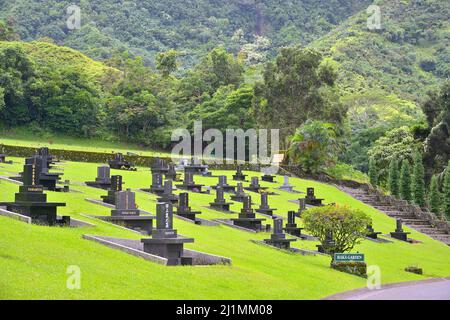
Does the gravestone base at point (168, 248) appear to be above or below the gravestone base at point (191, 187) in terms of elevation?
below

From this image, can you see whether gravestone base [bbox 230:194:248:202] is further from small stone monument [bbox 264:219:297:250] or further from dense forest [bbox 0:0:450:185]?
dense forest [bbox 0:0:450:185]

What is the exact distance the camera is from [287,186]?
2514 inches

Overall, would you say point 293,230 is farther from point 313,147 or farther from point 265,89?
point 265,89

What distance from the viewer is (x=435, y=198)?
67.8m

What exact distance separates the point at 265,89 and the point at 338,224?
A: 5604 cm

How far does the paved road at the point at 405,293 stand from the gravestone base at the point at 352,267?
1724mm

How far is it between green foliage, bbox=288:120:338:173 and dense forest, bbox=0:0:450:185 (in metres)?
0.10
